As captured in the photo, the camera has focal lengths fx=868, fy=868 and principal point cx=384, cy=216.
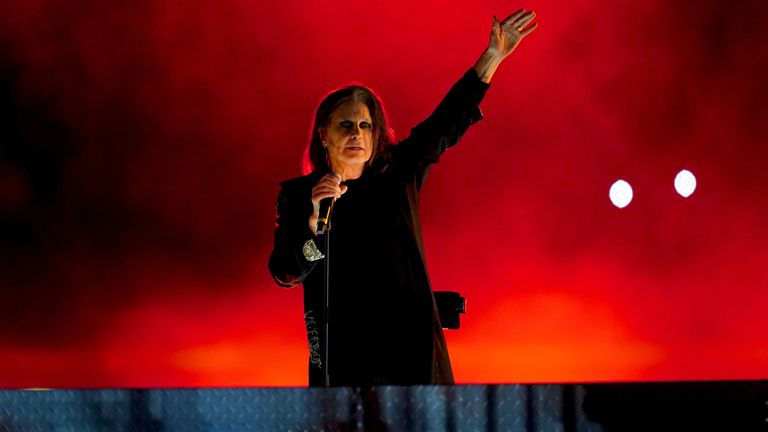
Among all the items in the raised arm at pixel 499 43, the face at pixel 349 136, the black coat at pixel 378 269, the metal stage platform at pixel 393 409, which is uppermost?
the raised arm at pixel 499 43

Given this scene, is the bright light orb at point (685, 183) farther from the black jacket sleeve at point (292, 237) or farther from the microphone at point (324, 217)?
the microphone at point (324, 217)

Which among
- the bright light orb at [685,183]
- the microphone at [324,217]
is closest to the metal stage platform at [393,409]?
the microphone at [324,217]

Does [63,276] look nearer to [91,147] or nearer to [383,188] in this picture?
[91,147]

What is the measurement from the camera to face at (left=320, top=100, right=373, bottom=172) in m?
1.98

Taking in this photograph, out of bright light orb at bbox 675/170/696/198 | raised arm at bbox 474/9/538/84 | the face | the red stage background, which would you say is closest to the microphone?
the face

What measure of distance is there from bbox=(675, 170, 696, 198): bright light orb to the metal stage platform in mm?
3319

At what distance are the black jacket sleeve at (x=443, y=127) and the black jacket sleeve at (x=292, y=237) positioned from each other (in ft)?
0.80

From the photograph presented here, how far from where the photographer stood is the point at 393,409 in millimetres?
980

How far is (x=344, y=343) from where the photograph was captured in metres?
1.81

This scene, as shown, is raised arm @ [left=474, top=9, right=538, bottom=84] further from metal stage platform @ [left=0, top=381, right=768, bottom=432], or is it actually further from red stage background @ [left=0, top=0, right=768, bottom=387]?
red stage background @ [left=0, top=0, right=768, bottom=387]

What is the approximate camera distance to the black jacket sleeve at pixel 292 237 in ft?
5.93

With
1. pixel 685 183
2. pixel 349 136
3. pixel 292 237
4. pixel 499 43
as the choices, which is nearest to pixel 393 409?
pixel 292 237

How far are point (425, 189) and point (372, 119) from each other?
6.71 ft

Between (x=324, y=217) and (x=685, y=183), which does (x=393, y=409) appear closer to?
(x=324, y=217)
